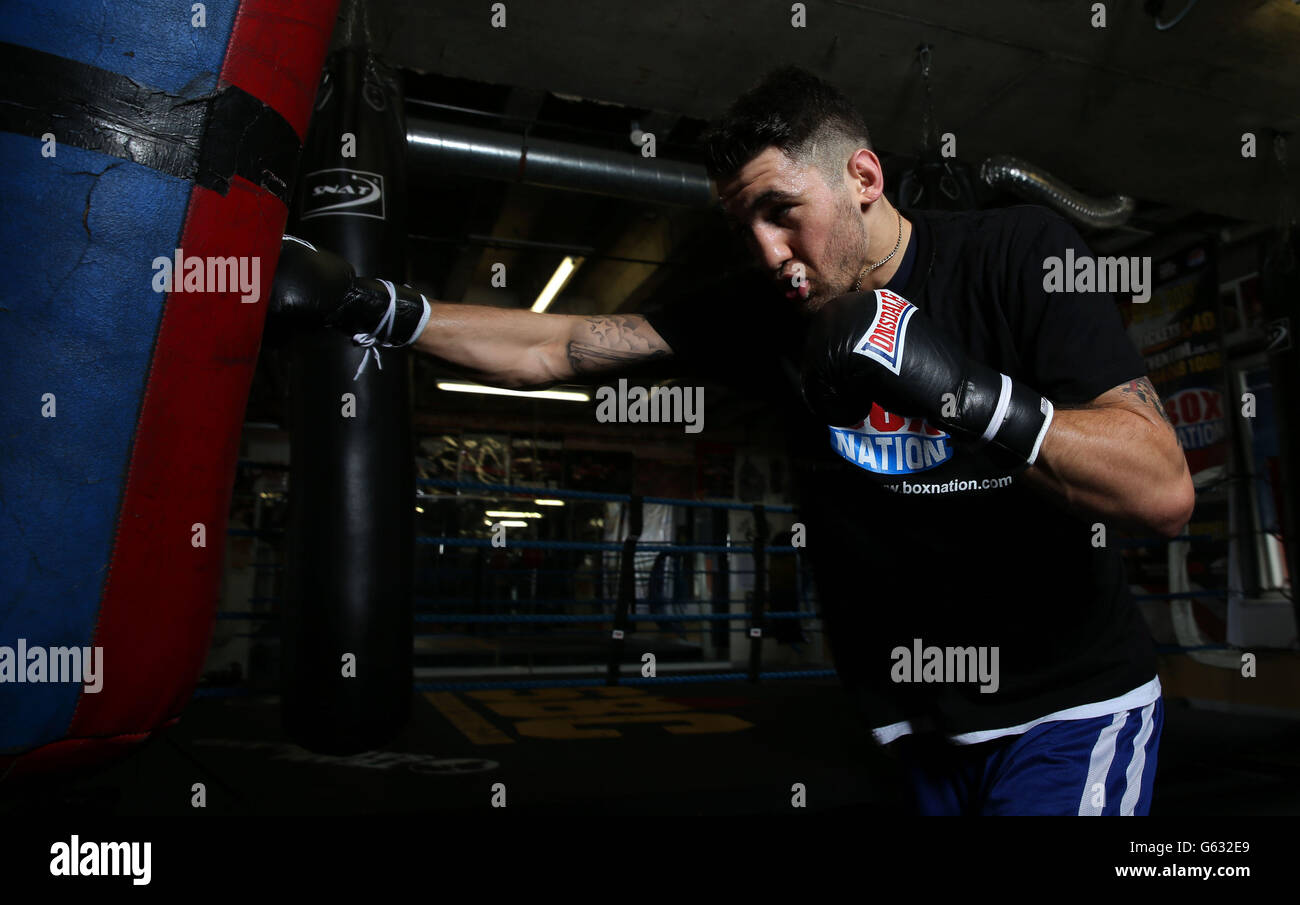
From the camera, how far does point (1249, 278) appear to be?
20.1 ft

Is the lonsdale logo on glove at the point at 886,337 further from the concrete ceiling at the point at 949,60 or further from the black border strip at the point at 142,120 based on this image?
the concrete ceiling at the point at 949,60

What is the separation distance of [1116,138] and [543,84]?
3305 millimetres

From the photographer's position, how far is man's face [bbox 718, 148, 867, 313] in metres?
1.29

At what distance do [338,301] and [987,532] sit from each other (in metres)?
1.17

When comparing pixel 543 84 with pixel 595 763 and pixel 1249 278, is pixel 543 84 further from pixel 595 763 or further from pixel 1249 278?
pixel 1249 278

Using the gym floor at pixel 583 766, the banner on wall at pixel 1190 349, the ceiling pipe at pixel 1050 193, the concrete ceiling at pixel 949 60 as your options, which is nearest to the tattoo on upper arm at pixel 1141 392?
the gym floor at pixel 583 766

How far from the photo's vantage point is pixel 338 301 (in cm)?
137

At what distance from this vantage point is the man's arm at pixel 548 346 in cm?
158

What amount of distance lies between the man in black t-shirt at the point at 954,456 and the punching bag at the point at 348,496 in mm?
1149

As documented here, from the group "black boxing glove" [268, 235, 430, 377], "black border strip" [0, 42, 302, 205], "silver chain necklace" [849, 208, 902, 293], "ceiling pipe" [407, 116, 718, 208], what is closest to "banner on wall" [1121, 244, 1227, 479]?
"ceiling pipe" [407, 116, 718, 208]

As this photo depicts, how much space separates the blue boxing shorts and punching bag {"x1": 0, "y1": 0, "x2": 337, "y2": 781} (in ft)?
4.04

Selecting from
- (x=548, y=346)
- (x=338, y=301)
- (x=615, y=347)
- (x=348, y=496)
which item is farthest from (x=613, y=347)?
(x=348, y=496)

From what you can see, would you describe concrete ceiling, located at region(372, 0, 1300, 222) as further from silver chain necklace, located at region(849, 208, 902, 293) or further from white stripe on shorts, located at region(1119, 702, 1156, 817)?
white stripe on shorts, located at region(1119, 702, 1156, 817)
